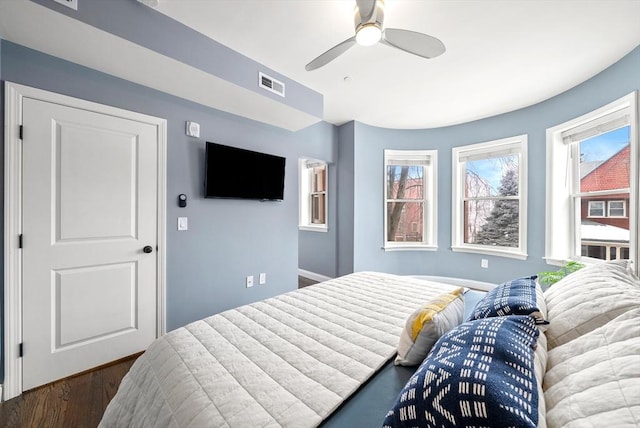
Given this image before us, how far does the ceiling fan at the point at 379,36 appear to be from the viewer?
1482mm

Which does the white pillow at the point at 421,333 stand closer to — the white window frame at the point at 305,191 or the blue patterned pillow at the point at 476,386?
the blue patterned pillow at the point at 476,386

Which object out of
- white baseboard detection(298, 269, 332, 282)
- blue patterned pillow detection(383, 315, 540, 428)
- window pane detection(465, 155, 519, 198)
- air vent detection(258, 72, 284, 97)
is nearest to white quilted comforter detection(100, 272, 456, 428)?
blue patterned pillow detection(383, 315, 540, 428)

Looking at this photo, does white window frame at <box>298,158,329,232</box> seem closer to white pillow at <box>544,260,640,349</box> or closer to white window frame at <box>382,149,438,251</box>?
white window frame at <box>382,149,438,251</box>

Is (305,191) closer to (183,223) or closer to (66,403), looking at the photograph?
(183,223)

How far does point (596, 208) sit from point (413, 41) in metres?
2.88

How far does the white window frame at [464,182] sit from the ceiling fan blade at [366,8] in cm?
313

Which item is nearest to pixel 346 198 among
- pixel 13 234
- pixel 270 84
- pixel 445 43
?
pixel 270 84

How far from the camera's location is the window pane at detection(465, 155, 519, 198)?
3727 millimetres

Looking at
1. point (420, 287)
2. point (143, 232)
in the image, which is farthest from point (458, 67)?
point (143, 232)

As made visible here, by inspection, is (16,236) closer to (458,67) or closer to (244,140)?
(244,140)

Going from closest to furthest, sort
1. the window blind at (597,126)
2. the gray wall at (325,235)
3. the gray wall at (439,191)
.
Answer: the window blind at (597,126) → the gray wall at (439,191) → the gray wall at (325,235)

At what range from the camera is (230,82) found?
7.32 ft

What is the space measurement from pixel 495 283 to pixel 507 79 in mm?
2693

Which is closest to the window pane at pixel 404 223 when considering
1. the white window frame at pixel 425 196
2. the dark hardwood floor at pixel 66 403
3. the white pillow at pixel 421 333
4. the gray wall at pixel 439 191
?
the white window frame at pixel 425 196
